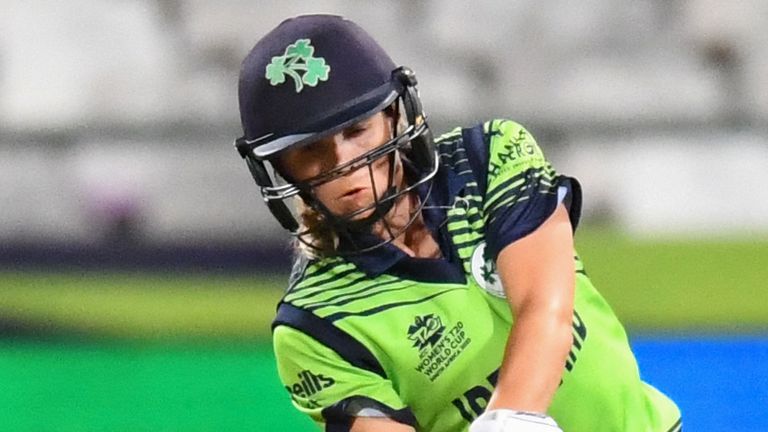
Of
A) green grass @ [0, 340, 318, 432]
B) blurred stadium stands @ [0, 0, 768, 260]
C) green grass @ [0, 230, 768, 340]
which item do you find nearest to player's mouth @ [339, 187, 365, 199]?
green grass @ [0, 340, 318, 432]

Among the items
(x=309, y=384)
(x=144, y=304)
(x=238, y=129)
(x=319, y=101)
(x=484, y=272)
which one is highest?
(x=319, y=101)

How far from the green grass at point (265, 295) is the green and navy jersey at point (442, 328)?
76.7 inches

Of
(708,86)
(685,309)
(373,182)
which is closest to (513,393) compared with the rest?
(373,182)

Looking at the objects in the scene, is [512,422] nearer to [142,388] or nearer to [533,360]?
[533,360]

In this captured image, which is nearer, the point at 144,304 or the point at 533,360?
the point at 533,360

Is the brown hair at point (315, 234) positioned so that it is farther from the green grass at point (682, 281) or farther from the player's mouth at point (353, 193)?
the green grass at point (682, 281)

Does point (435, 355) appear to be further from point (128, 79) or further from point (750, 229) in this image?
point (128, 79)

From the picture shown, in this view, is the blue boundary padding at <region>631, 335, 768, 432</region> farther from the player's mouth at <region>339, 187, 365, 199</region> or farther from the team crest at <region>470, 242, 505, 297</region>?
the player's mouth at <region>339, 187, 365, 199</region>

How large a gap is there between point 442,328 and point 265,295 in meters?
2.18

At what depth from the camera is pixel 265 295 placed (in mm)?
3436

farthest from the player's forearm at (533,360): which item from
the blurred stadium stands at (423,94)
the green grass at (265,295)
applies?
the blurred stadium stands at (423,94)

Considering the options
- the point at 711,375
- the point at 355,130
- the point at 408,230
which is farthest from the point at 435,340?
the point at 711,375

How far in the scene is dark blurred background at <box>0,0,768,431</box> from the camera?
3.53 m

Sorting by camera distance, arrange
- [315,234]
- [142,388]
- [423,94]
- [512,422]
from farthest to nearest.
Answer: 1. [423,94]
2. [142,388]
3. [315,234]
4. [512,422]
